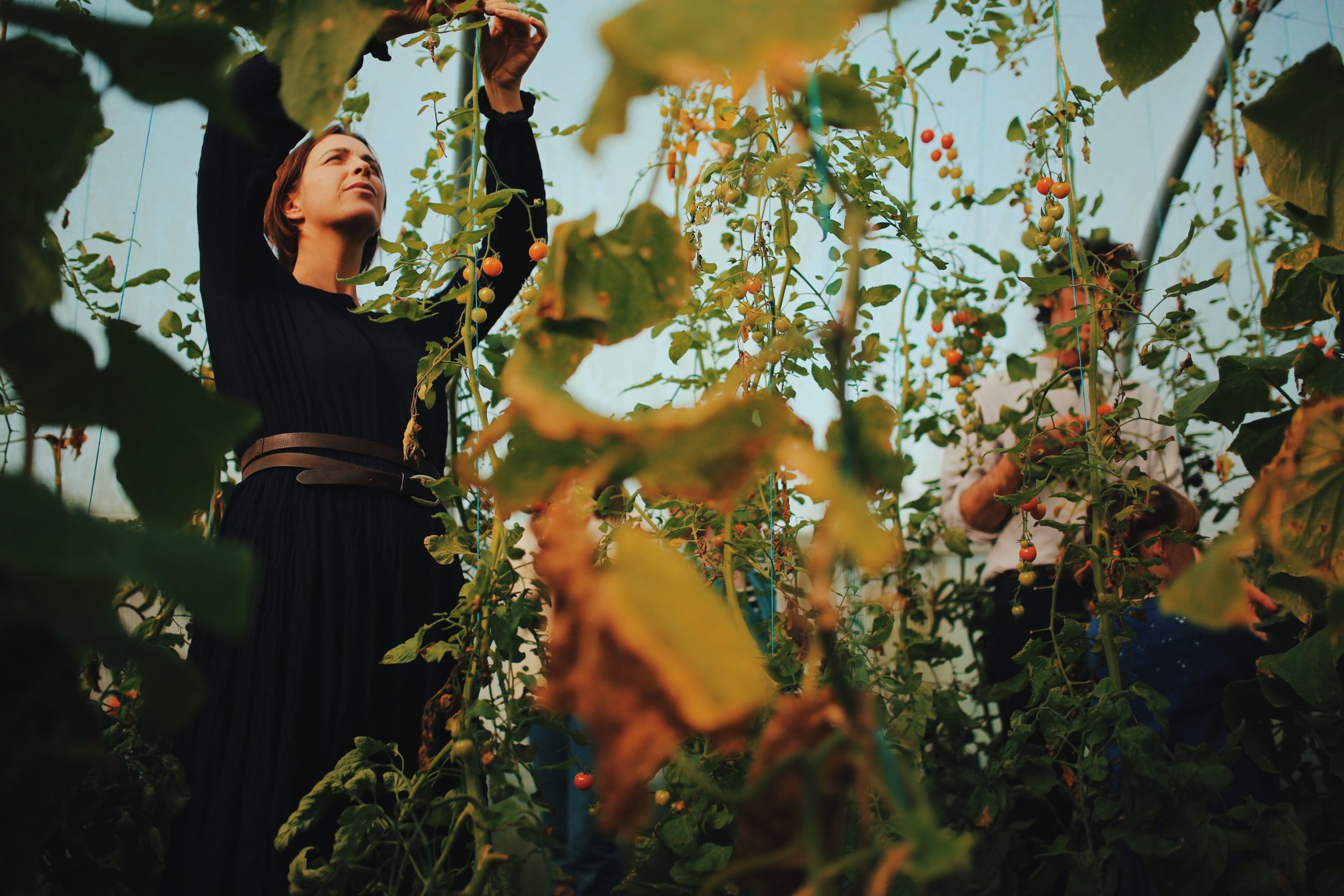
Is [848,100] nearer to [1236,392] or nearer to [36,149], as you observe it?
[36,149]

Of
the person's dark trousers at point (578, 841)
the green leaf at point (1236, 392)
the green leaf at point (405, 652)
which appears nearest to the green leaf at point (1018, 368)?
the green leaf at point (1236, 392)

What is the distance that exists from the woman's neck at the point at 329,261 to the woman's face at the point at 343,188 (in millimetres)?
14

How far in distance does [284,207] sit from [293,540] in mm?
692

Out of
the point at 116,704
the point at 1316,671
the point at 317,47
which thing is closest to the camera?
the point at 317,47

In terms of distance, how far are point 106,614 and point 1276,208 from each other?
3.19 ft

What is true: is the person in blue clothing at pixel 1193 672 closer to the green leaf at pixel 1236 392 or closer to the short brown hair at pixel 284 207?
the green leaf at pixel 1236 392

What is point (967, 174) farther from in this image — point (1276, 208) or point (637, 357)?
point (1276, 208)

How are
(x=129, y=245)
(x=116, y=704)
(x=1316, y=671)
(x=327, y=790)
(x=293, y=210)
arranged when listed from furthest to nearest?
(x=129, y=245)
(x=293, y=210)
(x=116, y=704)
(x=327, y=790)
(x=1316, y=671)

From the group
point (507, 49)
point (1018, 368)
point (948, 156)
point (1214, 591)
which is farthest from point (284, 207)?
point (1214, 591)

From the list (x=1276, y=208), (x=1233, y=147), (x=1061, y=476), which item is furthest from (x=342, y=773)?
(x=1233, y=147)

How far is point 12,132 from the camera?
0.28 meters

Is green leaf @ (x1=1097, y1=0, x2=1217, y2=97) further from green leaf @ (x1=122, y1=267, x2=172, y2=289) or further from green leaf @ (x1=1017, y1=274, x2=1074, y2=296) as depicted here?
green leaf @ (x1=122, y1=267, x2=172, y2=289)

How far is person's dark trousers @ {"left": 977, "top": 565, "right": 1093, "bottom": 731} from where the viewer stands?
1.89 meters

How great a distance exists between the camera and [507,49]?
4.18 ft
